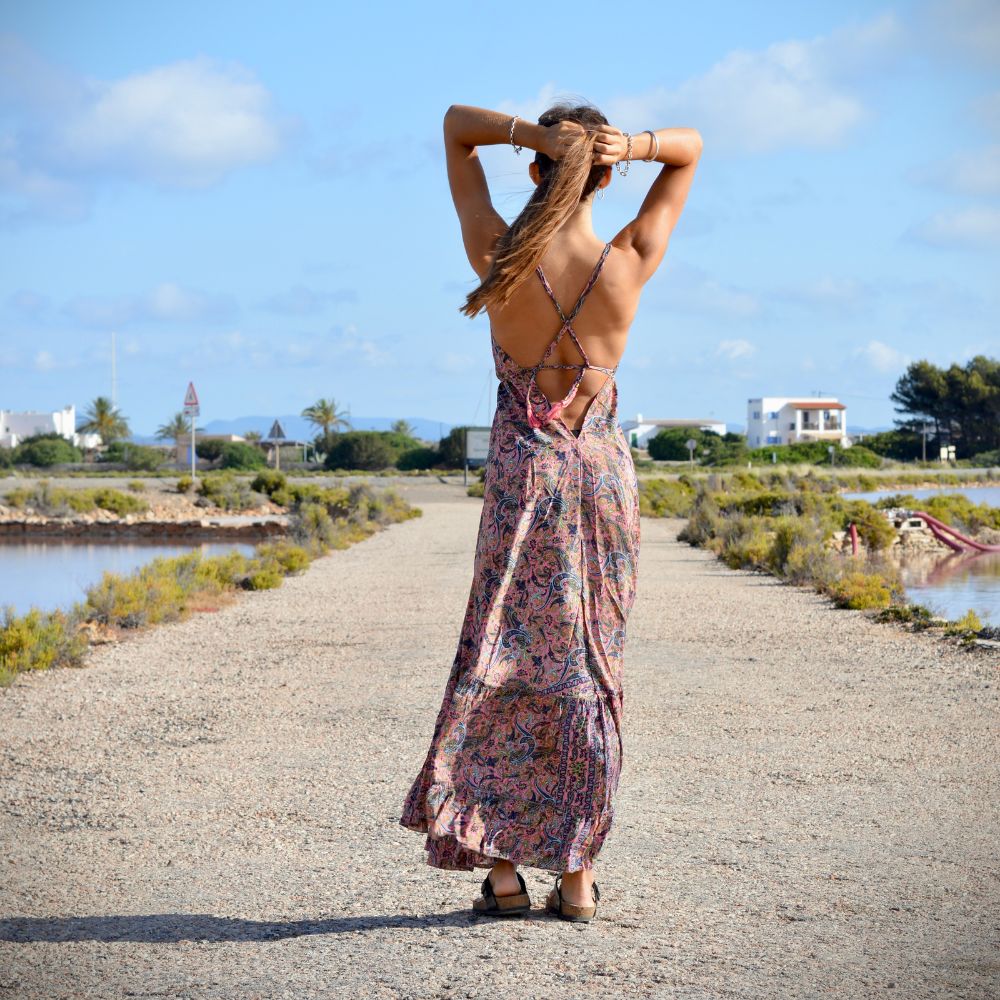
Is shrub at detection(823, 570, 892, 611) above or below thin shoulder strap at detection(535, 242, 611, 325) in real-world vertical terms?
below

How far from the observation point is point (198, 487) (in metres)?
45.1

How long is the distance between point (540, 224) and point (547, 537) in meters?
0.86

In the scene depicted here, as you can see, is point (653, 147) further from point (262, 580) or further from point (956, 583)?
point (956, 583)

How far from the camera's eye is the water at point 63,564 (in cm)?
1761

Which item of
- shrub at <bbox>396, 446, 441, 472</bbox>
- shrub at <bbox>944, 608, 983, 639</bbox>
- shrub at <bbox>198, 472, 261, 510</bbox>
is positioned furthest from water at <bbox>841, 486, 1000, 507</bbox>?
shrub at <bbox>944, 608, 983, 639</bbox>

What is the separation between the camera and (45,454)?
85.6 meters

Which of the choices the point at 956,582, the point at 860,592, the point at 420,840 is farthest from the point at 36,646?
the point at 956,582

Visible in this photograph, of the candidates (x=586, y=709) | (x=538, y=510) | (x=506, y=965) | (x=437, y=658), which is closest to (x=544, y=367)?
(x=538, y=510)

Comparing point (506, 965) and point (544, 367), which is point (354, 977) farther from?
point (544, 367)

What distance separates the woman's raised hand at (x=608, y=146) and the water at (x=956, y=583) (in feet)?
35.4

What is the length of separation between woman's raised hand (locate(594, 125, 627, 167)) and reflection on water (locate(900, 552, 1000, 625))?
10626mm

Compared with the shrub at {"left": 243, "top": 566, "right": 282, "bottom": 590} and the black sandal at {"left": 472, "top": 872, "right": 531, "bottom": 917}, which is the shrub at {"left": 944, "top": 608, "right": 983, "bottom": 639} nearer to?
the black sandal at {"left": 472, "top": 872, "right": 531, "bottom": 917}

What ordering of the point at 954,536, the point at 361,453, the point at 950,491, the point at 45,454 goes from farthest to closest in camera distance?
1. the point at 45,454
2. the point at 361,453
3. the point at 950,491
4. the point at 954,536

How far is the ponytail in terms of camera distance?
3.67m
